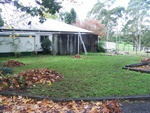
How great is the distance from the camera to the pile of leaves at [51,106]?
3.96 m

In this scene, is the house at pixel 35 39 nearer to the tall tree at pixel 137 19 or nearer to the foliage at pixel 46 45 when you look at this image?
the foliage at pixel 46 45

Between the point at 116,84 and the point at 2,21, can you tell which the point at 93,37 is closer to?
the point at 2,21

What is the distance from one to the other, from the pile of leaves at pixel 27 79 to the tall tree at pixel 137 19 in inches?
1044

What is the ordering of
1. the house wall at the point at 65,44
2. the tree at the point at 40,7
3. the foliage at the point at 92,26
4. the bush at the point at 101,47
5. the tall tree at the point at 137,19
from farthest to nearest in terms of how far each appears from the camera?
1. the foliage at the point at 92,26
2. the tall tree at the point at 137,19
3. the bush at the point at 101,47
4. the house wall at the point at 65,44
5. the tree at the point at 40,7

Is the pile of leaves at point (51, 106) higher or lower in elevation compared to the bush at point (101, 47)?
lower

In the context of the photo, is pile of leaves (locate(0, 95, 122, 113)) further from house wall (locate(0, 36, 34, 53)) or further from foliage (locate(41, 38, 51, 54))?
foliage (locate(41, 38, 51, 54))

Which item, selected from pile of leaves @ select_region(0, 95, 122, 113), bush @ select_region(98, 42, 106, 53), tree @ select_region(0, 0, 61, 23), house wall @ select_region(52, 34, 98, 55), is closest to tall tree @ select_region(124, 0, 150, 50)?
bush @ select_region(98, 42, 106, 53)

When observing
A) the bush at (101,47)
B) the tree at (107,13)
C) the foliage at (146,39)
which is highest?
the tree at (107,13)

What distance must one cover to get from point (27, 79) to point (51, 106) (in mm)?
2190

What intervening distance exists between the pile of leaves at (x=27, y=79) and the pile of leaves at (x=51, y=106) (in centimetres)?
78

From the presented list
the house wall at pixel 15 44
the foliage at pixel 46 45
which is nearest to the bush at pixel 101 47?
the foliage at pixel 46 45

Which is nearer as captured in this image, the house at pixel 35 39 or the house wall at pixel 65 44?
the house at pixel 35 39

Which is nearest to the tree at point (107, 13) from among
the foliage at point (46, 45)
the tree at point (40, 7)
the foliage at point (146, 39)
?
the foliage at point (146, 39)

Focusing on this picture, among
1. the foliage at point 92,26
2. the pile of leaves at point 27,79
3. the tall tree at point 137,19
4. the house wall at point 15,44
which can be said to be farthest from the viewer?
the foliage at point 92,26
